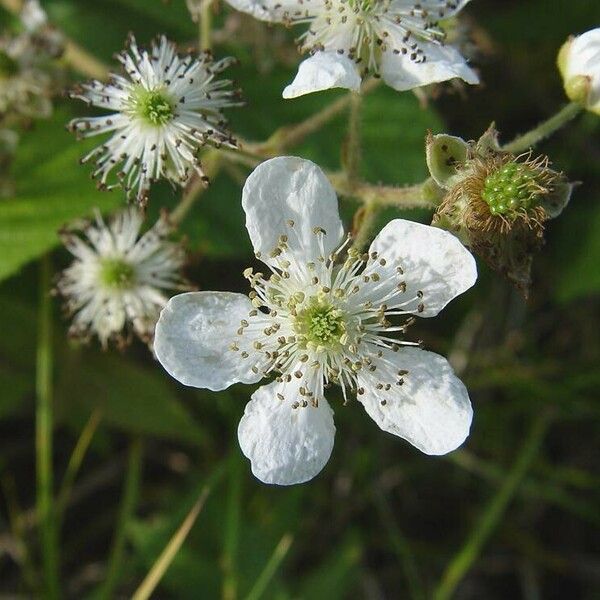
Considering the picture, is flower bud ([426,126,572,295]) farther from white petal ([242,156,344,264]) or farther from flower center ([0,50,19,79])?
flower center ([0,50,19,79])

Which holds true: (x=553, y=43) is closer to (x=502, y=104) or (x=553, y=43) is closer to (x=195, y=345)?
(x=502, y=104)

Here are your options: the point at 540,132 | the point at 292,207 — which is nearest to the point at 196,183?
the point at 292,207

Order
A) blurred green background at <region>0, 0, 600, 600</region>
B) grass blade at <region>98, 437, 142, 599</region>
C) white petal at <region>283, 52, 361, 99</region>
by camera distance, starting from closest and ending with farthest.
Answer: white petal at <region>283, 52, 361, 99</region>, grass blade at <region>98, 437, 142, 599</region>, blurred green background at <region>0, 0, 600, 600</region>

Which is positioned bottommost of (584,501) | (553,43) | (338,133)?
(584,501)

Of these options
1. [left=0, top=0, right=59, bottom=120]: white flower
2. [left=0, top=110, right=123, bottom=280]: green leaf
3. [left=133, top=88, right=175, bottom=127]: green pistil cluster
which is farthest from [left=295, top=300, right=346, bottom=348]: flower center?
[left=0, top=0, right=59, bottom=120]: white flower

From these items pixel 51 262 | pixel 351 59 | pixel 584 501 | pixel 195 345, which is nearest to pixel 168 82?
pixel 351 59

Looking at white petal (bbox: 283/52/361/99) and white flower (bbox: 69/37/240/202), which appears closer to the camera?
white petal (bbox: 283/52/361/99)

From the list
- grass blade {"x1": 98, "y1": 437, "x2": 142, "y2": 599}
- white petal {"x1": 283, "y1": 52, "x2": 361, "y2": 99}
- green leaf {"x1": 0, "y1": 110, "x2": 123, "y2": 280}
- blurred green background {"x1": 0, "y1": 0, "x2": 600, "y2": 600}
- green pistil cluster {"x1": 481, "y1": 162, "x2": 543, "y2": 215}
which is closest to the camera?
green pistil cluster {"x1": 481, "y1": 162, "x2": 543, "y2": 215}

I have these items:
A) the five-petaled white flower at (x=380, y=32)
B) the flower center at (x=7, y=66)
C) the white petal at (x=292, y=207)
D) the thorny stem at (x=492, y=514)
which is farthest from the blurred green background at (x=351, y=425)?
the white petal at (x=292, y=207)
